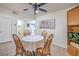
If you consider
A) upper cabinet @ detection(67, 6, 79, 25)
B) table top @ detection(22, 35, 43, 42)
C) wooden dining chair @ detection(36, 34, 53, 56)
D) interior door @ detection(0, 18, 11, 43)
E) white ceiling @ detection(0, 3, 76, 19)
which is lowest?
wooden dining chair @ detection(36, 34, 53, 56)

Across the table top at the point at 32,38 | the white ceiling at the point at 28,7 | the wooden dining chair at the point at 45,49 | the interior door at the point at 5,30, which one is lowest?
the wooden dining chair at the point at 45,49

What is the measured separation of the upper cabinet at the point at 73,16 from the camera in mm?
2385

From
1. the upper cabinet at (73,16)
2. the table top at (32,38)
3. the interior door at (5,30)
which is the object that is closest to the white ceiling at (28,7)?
the upper cabinet at (73,16)

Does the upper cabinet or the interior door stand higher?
the upper cabinet

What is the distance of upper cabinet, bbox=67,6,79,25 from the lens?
2.38 m

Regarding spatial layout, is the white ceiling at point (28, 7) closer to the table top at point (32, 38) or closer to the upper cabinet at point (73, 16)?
the upper cabinet at point (73, 16)

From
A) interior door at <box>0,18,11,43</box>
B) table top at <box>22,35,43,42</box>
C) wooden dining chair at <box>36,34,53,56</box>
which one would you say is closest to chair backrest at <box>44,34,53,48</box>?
wooden dining chair at <box>36,34,53,56</box>

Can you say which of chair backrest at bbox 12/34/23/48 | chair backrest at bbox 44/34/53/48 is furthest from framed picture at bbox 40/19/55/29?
chair backrest at bbox 12/34/23/48

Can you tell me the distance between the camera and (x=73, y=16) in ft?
7.94

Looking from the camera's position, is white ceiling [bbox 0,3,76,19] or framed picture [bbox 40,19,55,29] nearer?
white ceiling [bbox 0,3,76,19]

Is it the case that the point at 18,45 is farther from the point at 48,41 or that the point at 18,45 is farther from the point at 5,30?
the point at 48,41

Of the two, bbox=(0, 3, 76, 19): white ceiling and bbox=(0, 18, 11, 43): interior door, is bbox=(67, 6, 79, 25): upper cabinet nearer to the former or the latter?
bbox=(0, 3, 76, 19): white ceiling

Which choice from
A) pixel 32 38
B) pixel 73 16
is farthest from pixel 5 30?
pixel 73 16

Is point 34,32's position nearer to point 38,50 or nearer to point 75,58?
point 38,50
